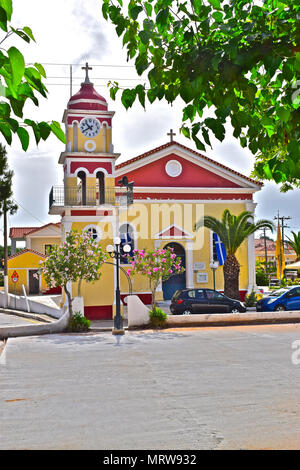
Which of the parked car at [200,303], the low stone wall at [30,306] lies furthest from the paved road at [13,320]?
the parked car at [200,303]

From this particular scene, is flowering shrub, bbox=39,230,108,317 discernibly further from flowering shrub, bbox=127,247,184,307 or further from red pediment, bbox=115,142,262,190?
red pediment, bbox=115,142,262,190

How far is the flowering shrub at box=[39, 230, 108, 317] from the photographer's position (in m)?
21.8

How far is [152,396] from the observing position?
9.58 meters

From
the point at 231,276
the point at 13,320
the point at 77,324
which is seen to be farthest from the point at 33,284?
the point at 77,324

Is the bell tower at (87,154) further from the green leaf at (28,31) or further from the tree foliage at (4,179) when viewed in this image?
the green leaf at (28,31)

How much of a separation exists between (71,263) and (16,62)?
19.2 meters

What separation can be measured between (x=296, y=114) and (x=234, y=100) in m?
0.46

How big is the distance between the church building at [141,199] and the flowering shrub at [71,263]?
5387 millimetres

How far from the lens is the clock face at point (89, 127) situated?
93.9 feet

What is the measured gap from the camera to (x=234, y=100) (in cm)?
412
